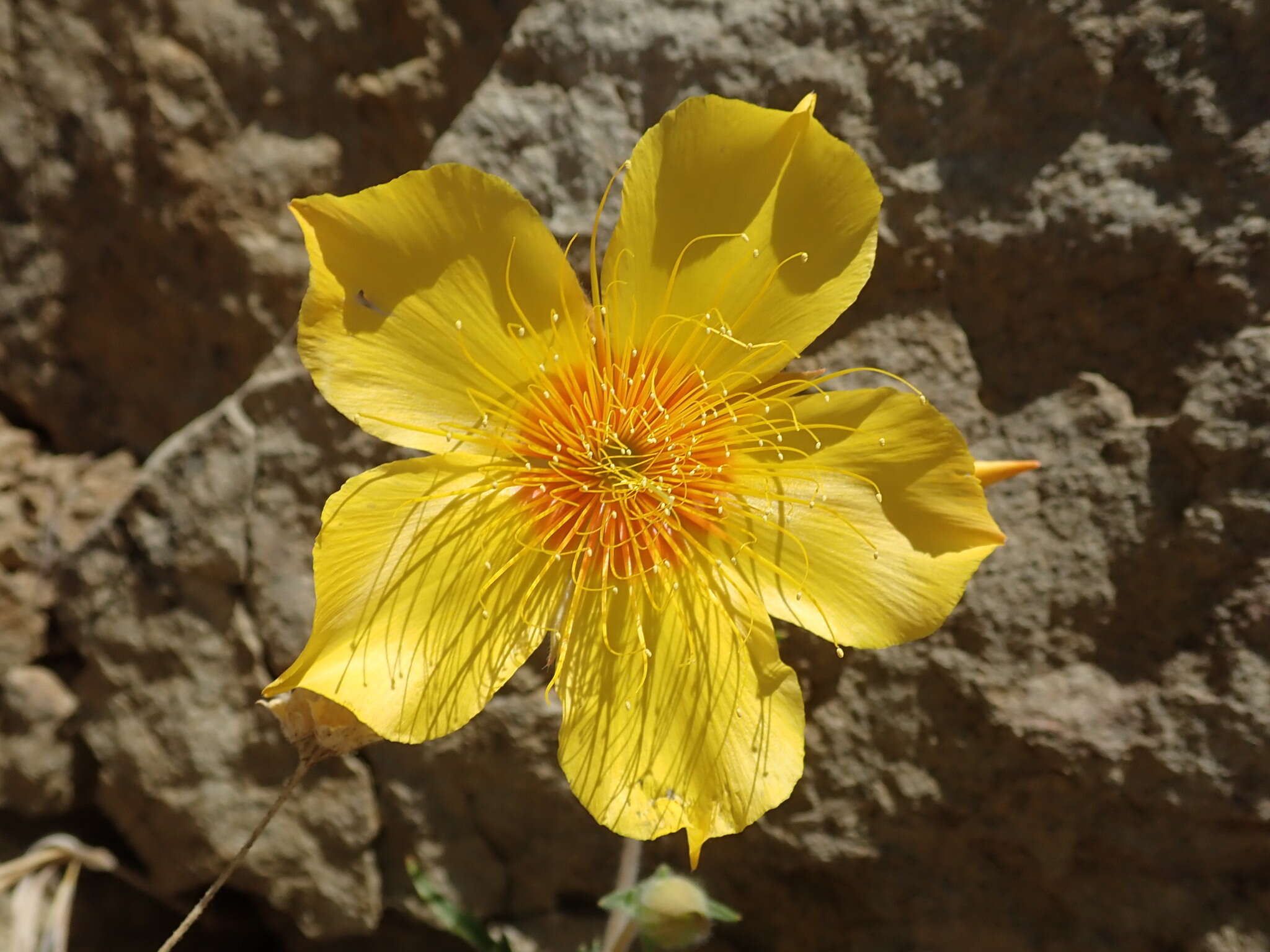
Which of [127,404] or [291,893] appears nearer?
[291,893]

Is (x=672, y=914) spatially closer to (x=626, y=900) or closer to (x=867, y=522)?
(x=626, y=900)

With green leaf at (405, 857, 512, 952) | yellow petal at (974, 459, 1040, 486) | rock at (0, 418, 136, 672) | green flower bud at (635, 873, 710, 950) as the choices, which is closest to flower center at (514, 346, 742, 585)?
yellow petal at (974, 459, 1040, 486)

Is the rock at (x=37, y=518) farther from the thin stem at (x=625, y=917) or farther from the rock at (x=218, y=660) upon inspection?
the thin stem at (x=625, y=917)

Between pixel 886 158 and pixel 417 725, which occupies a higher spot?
pixel 886 158

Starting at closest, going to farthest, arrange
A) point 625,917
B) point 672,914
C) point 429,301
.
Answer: point 429,301 < point 672,914 < point 625,917

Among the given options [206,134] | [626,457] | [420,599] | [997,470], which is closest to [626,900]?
[420,599]

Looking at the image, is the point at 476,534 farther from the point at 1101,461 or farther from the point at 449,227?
the point at 1101,461

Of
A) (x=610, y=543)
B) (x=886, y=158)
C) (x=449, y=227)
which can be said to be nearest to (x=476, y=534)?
(x=610, y=543)
